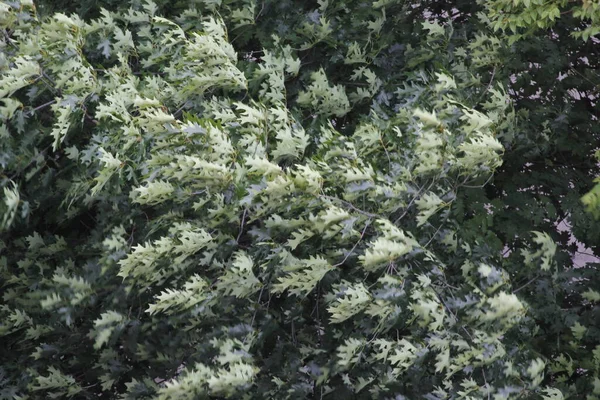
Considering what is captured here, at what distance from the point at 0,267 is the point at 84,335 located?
0.78 metres

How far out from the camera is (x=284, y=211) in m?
4.81

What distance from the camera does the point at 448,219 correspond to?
530 centimetres

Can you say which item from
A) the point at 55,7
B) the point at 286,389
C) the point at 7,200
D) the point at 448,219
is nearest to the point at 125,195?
the point at 7,200

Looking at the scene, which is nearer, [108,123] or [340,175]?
[340,175]

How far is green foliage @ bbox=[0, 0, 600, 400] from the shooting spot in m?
4.58

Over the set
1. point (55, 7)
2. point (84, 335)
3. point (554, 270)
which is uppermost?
point (55, 7)

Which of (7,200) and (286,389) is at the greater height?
(7,200)

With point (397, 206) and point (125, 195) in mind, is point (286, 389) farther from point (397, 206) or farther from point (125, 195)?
point (125, 195)

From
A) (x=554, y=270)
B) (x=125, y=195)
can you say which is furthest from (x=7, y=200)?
(x=554, y=270)

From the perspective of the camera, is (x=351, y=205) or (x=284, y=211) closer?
(x=351, y=205)

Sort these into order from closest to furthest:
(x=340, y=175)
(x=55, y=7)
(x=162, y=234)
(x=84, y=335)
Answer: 1. (x=340, y=175)
2. (x=162, y=234)
3. (x=84, y=335)
4. (x=55, y=7)

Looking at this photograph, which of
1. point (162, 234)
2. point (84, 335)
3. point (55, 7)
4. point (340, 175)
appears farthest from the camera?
point (55, 7)

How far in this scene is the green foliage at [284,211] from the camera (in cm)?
458

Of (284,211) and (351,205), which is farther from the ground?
(351,205)
